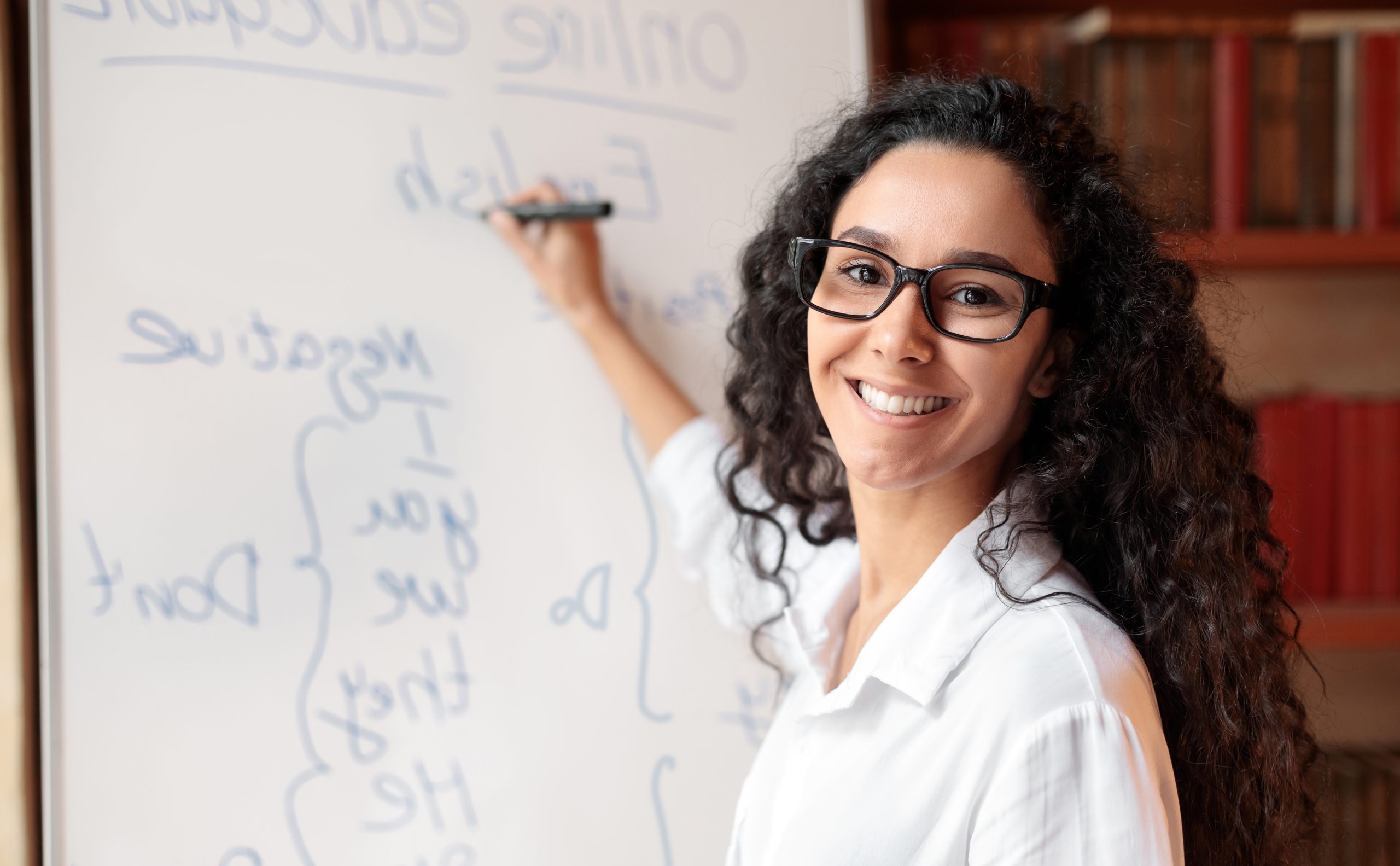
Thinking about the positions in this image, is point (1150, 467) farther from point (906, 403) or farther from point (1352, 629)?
point (1352, 629)

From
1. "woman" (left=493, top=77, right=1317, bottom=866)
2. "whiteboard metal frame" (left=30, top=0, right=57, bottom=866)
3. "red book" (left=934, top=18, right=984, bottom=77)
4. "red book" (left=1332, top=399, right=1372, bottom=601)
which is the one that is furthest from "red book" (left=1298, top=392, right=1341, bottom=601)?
"whiteboard metal frame" (left=30, top=0, right=57, bottom=866)

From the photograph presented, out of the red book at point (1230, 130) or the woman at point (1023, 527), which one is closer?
the woman at point (1023, 527)

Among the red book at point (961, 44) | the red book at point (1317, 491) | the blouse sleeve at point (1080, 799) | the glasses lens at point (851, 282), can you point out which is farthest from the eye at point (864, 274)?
the red book at point (1317, 491)

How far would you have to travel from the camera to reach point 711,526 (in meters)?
0.94

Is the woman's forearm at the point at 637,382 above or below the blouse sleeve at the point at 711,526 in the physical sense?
above

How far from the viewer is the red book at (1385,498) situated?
121 centimetres

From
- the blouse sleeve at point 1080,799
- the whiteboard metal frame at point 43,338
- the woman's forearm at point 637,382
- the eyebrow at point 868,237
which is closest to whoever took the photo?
the blouse sleeve at point 1080,799

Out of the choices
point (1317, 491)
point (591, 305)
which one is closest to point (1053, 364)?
point (591, 305)

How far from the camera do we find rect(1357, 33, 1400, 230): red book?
45.6 inches

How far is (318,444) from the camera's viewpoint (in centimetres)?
88

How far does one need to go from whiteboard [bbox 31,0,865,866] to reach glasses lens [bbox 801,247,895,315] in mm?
256

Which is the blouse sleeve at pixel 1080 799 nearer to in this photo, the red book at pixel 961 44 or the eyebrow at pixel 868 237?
the eyebrow at pixel 868 237

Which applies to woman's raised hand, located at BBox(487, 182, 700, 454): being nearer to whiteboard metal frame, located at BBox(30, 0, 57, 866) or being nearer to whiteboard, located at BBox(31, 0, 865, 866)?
whiteboard, located at BBox(31, 0, 865, 866)

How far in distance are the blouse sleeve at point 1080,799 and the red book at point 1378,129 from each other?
95cm
